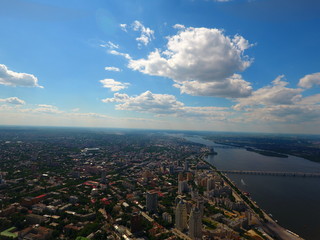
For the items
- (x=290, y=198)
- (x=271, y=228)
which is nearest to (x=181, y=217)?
(x=271, y=228)

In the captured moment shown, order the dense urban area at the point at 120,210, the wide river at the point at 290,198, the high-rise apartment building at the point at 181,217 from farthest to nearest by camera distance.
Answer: the wide river at the point at 290,198 → the high-rise apartment building at the point at 181,217 → the dense urban area at the point at 120,210

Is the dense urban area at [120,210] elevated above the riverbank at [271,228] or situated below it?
above

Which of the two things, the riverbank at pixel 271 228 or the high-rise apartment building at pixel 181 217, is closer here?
the high-rise apartment building at pixel 181 217

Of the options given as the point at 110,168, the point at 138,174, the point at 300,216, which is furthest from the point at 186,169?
the point at 300,216

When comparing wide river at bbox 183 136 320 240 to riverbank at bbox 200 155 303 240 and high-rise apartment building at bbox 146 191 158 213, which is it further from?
high-rise apartment building at bbox 146 191 158 213

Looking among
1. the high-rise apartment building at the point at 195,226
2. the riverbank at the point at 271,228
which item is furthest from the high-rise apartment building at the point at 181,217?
the riverbank at the point at 271,228

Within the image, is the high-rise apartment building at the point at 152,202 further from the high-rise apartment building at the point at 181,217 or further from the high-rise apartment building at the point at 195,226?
the high-rise apartment building at the point at 195,226

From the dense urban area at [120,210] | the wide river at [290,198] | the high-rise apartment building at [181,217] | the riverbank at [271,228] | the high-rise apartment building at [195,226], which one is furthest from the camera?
the wide river at [290,198]

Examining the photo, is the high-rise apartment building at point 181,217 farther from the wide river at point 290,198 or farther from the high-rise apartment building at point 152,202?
the wide river at point 290,198

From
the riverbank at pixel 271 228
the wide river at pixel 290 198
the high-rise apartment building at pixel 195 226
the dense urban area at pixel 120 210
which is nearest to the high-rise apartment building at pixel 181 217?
the dense urban area at pixel 120 210

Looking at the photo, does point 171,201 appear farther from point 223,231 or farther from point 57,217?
point 57,217

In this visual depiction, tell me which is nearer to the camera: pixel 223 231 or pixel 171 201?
pixel 223 231
